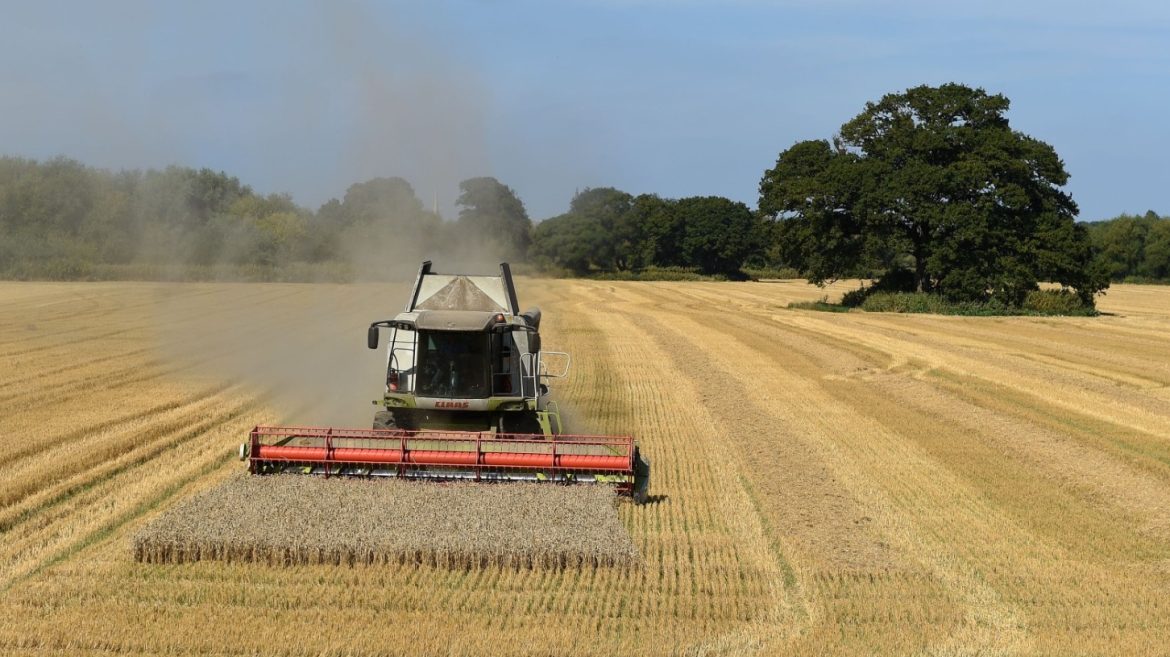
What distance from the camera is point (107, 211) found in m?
37.7

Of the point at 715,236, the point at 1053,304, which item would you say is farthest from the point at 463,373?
the point at 715,236

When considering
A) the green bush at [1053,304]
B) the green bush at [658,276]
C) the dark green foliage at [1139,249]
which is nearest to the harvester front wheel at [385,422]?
the green bush at [1053,304]

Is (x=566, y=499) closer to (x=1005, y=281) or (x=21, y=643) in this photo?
(x=21, y=643)

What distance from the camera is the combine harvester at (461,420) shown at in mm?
11422

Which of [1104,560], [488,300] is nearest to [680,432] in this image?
[488,300]

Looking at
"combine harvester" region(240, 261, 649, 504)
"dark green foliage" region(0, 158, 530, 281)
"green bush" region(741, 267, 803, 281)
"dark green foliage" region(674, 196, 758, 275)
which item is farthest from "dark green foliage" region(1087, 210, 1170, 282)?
"combine harvester" region(240, 261, 649, 504)

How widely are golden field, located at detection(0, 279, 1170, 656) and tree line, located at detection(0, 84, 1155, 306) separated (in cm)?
1154

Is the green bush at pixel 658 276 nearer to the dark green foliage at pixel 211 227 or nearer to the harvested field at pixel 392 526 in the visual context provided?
the dark green foliage at pixel 211 227

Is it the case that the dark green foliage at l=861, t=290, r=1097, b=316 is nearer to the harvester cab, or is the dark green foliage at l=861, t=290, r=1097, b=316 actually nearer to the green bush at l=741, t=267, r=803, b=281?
the harvester cab

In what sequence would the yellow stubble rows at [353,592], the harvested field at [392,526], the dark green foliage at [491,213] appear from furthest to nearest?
1. the dark green foliage at [491,213]
2. the harvested field at [392,526]
3. the yellow stubble rows at [353,592]

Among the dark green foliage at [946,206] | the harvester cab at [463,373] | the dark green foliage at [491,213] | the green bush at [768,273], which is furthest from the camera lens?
the green bush at [768,273]

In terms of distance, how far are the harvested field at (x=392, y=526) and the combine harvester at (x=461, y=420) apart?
0.28 m

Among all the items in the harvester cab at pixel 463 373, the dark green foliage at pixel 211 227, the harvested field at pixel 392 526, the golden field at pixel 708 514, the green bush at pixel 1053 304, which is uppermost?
the dark green foliage at pixel 211 227

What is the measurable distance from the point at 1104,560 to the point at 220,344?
941 inches
